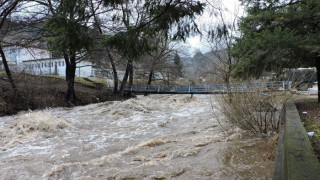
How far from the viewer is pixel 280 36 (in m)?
7.77

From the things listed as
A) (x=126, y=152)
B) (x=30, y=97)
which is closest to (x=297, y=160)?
(x=126, y=152)

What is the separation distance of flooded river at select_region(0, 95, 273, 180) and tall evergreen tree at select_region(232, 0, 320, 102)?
3100 mm

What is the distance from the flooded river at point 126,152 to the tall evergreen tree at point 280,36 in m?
3.10

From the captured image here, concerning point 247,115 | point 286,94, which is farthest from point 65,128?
point 286,94

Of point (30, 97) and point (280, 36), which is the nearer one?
point (280, 36)

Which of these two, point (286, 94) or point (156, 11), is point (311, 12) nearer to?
point (286, 94)

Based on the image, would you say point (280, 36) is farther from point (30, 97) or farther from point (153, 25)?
point (30, 97)

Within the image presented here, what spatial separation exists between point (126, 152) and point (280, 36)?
21.3 ft

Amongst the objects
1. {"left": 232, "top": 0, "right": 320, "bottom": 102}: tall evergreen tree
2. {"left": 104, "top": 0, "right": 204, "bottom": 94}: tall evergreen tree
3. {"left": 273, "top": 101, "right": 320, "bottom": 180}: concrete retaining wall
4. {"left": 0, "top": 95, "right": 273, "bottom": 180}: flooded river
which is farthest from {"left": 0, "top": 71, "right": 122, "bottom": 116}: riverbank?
{"left": 273, "top": 101, "right": 320, "bottom": 180}: concrete retaining wall

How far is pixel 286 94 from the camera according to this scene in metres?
6.02

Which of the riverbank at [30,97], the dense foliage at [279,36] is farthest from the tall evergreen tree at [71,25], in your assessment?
the riverbank at [30,97]

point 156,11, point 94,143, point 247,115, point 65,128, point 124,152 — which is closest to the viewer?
point 156,11

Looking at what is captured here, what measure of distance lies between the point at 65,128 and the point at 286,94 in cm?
795

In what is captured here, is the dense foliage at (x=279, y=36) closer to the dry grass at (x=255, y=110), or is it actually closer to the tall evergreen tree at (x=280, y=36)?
the tall evergreen tree at (x=280, y=36)
